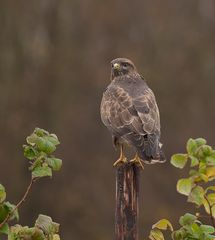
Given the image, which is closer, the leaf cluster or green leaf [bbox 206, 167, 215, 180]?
green leaf [bbox 206, 167, 215, 180]

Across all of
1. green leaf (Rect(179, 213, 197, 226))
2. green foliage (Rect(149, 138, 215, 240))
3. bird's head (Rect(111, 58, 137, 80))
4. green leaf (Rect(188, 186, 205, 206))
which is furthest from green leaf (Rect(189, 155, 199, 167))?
bird's head (Rect(111, 58, 137, 80))

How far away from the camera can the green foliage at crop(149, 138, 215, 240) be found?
3559 millimetres

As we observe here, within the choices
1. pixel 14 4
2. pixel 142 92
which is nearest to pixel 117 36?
pixel 14 4

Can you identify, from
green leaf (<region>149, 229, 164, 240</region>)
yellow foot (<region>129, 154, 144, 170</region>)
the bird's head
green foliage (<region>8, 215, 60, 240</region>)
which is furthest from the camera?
the bird's head

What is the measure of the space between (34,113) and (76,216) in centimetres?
214

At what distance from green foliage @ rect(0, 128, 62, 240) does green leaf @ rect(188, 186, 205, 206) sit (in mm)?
484

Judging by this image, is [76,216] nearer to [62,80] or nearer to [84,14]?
[62,80]

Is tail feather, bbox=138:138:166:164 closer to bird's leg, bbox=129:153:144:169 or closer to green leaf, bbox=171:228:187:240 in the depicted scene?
bird's leg, bbox=129:153:144:169

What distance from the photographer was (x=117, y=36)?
20.5m

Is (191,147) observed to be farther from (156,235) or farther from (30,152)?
(30,152)

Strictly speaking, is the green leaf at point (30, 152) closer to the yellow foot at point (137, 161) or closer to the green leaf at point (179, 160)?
the green leaf at point (179, 160)

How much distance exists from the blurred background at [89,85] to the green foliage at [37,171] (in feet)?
51.8

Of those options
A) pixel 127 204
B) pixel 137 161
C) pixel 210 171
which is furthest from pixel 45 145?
pixel 137 161

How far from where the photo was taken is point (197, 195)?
3.65 meters
